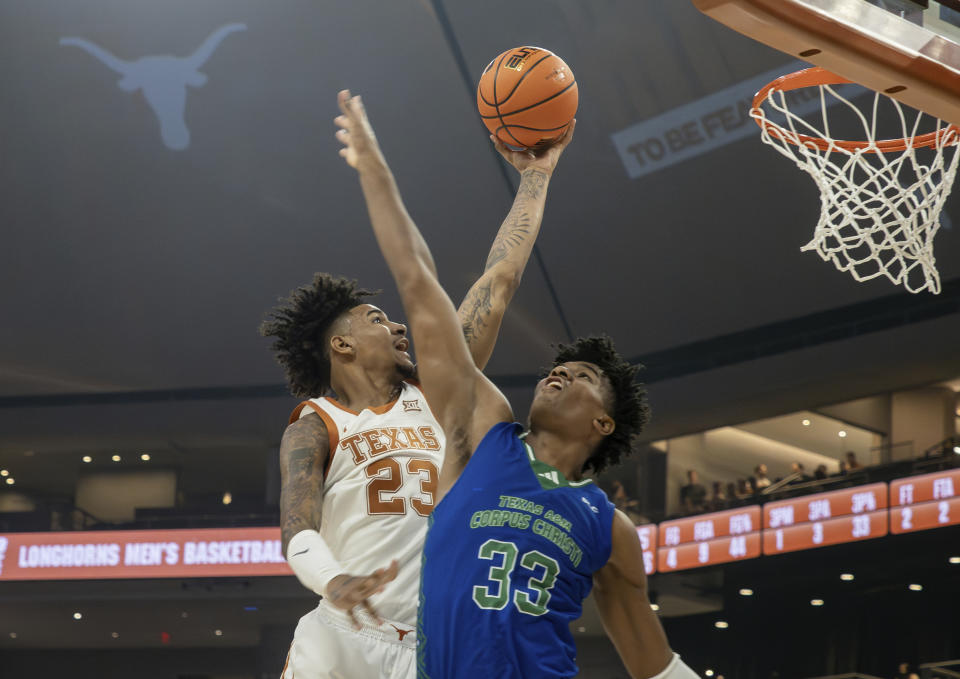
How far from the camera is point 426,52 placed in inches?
566

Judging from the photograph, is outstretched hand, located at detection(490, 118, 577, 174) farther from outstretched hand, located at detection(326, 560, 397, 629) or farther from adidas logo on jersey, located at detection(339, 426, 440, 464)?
outstretched hand, located at detection(326, 560, 397, 629)

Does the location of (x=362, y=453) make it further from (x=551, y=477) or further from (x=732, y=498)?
(x=732, y=498)

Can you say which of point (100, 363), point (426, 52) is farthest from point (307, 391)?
point (100, 363)

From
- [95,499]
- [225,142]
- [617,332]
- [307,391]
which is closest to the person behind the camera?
[307,391]

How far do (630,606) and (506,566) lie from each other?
0.47m

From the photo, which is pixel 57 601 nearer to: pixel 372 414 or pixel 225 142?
pixel 225 142

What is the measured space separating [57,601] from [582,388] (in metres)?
16.7

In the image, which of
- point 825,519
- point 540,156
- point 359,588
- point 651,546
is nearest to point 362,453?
point 359,588

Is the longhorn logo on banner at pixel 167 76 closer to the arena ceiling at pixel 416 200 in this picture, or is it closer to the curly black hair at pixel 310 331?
the arena ceiling at pixel 416 200

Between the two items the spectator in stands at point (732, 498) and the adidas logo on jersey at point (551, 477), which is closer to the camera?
the adidas logo on jersey at point (551, 477)

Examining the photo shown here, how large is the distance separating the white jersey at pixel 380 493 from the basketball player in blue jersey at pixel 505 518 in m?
0.33

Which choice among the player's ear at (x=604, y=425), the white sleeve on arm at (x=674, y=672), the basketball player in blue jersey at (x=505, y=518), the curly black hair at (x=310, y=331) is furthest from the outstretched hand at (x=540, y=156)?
the white sleeve on arm at (x=674, y=672)

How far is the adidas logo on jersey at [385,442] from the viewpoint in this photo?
3227mm

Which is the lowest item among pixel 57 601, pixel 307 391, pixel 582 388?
pixel 582 388
